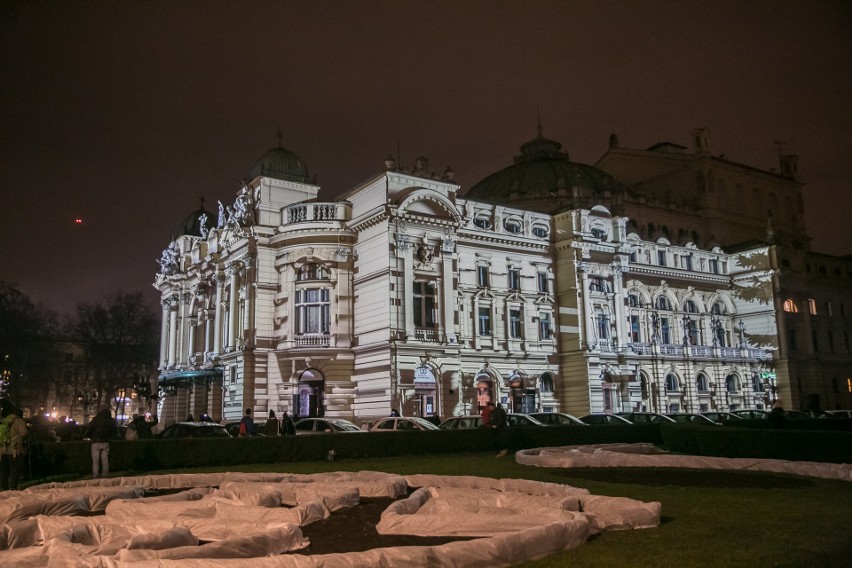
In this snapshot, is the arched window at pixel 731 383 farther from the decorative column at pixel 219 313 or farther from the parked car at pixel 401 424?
the decorative column at pixel 219 313

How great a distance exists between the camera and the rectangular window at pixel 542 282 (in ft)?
175

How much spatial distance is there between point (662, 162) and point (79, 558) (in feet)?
248

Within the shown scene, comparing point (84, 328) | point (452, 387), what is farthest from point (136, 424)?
point (84, 328)

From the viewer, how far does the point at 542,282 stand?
53.6m

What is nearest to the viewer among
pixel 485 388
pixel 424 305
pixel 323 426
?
pixel 323 426

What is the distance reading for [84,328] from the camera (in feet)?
231

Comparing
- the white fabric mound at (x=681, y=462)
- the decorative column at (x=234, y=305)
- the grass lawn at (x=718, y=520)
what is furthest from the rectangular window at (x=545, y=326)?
the grass lawn at (x=718, y=520)

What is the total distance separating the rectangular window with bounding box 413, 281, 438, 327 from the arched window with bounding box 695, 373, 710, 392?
88.3 feet

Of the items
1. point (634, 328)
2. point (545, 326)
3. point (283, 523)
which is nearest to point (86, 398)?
point (545, 326)

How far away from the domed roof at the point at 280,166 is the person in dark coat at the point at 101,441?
30690mm

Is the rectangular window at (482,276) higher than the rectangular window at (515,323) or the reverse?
higher

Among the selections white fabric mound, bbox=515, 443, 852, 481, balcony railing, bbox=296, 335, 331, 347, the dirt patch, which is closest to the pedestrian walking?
the dirt patch

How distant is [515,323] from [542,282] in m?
4.20

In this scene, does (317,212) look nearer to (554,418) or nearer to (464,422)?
(464,422)
